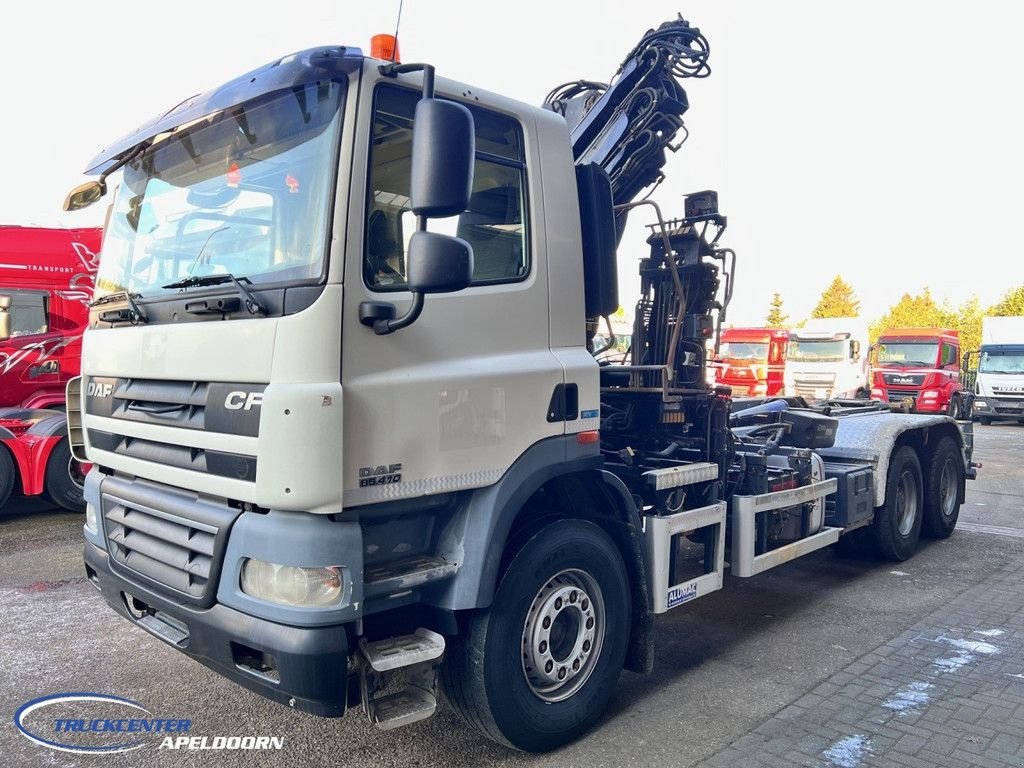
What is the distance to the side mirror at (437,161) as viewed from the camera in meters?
2.72

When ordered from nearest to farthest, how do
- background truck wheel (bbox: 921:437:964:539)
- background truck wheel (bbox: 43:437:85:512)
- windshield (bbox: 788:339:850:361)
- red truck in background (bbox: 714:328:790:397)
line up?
1. background truck wheel (bbox: 921:437:964:539)
2. background truck wheel (bbox: 43:437:85:512)
3. windshield (bbox: 788:339:850:361)
4. red truck in background (bbox: 714:328:790:397)

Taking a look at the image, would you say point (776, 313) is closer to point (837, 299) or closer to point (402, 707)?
point (837, 299)

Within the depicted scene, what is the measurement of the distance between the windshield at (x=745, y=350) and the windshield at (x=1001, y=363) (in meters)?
7.09

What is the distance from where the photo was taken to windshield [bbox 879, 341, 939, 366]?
22438mm

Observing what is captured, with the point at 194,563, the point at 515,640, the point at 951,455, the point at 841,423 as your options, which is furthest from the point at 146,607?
the point at 951,455

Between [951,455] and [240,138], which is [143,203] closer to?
[240,138]

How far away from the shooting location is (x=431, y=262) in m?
2.79

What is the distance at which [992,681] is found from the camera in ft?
14.2

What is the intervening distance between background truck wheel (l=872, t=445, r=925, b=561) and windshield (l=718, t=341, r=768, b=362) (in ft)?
54.0

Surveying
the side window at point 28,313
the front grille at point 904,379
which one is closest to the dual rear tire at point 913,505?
the side window at point 28,313

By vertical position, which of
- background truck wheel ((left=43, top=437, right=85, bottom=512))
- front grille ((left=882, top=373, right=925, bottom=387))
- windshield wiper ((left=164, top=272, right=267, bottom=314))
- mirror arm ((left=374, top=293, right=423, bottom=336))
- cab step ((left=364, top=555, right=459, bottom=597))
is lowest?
background truck wheel ((left=43, top=437, right=85, bottom=512))

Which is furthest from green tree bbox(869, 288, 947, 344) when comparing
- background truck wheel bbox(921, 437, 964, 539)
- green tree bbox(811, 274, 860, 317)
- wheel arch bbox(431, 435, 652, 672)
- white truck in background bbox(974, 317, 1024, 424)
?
wheel arch bbox(431, 435, 652, 672)

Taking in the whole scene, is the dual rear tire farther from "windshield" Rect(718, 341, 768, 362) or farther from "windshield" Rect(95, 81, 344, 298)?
"windshield" Rect(718, 341, 768, 362)

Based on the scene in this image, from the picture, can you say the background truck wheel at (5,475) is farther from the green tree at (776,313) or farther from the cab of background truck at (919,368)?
the green tree at (776,313)
